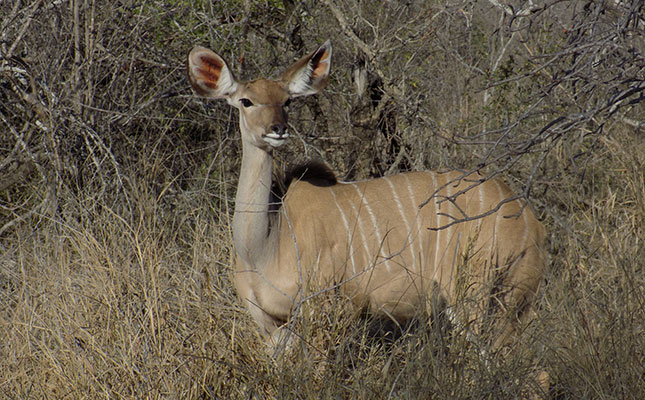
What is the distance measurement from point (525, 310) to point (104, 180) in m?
2.03

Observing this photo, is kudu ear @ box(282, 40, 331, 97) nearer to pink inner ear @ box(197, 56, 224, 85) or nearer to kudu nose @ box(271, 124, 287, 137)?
pink inner ear @ box(197, 56, 224, 85)

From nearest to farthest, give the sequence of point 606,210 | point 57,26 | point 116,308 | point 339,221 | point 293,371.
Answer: point 293,371
point 116,308
point 339,221
point 606,210
point 57,26

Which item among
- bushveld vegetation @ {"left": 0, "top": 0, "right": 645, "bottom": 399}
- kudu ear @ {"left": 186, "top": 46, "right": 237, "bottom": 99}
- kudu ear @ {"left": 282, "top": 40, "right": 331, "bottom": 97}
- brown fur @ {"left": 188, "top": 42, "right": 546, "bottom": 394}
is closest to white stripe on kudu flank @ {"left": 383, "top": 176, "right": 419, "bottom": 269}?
brown fur @ {"left": 188, "top": 42, "right": 546, "bottom": 394}

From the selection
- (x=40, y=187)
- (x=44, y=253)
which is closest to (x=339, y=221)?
(x=44, y=253)

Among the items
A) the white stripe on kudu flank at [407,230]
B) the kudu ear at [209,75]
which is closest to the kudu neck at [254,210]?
the kudu ear at [209,75]

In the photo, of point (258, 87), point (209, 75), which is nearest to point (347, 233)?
point (258, 87)

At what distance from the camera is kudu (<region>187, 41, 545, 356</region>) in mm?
3059

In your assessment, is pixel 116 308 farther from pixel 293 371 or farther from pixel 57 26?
pixel 57 26

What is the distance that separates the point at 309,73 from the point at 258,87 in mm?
269

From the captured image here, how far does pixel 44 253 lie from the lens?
335 centimetres

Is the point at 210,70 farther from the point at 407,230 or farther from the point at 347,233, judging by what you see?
the point at 407,230

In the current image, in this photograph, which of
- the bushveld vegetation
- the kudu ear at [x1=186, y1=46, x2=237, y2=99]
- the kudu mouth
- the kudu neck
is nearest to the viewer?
the bushveld vegetation

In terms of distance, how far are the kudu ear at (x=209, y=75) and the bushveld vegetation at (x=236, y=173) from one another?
0.38 metres

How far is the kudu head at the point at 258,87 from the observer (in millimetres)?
3094
